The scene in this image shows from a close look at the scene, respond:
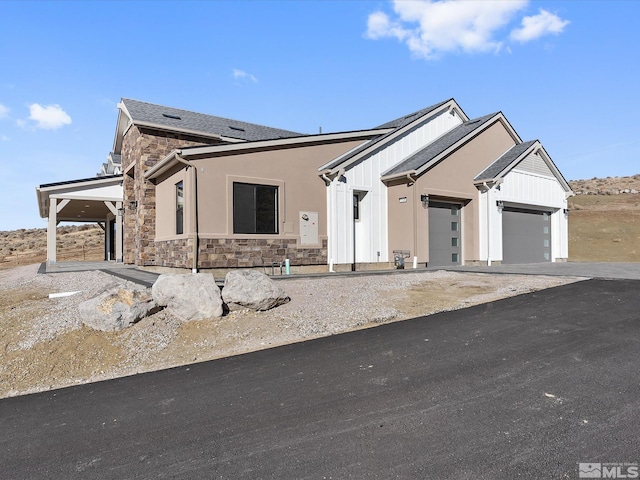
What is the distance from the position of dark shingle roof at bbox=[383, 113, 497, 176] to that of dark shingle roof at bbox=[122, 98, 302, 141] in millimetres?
5466

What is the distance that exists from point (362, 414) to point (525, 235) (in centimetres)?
1717

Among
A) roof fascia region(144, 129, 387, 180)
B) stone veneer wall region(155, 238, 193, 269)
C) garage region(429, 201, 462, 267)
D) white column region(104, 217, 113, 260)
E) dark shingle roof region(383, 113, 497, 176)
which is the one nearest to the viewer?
roof fascia region(144, 129, 387, 180)

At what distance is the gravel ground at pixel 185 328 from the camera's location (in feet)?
17.6

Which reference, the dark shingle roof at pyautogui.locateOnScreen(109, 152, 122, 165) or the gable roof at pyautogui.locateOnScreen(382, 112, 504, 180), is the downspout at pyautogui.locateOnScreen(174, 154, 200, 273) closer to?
the gable roof at pyautogui.locateOnScreen(382, 112, 504, 180)

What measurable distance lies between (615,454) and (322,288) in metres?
7.04

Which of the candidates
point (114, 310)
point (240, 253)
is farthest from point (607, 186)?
point (114, 310)

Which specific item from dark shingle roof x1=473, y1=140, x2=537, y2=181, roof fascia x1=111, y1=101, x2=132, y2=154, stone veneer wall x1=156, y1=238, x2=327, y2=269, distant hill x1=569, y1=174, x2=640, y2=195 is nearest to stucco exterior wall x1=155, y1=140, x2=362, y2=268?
stone veneer wall x1=156, y1=238, x2=327, y2=269

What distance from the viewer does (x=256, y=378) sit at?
4.32 metres

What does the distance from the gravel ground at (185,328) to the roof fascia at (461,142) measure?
5.34m

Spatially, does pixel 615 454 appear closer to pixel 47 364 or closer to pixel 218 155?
pixel 47 364

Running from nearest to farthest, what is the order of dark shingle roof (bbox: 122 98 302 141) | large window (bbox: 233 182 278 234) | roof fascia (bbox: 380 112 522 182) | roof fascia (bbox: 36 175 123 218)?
large window (bbox: 233 182 278 234)
roof fascia (bbox: 380 112 522 182)
dark shingle roof (bbox: 122 98 302 141)
roof fascia (bbox: 36 175 123 218)

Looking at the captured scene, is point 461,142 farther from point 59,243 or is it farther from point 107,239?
point 59,243

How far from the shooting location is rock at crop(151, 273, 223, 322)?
22.4 feet

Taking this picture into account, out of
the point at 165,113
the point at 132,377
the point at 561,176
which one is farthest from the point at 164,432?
the point at 561,176
